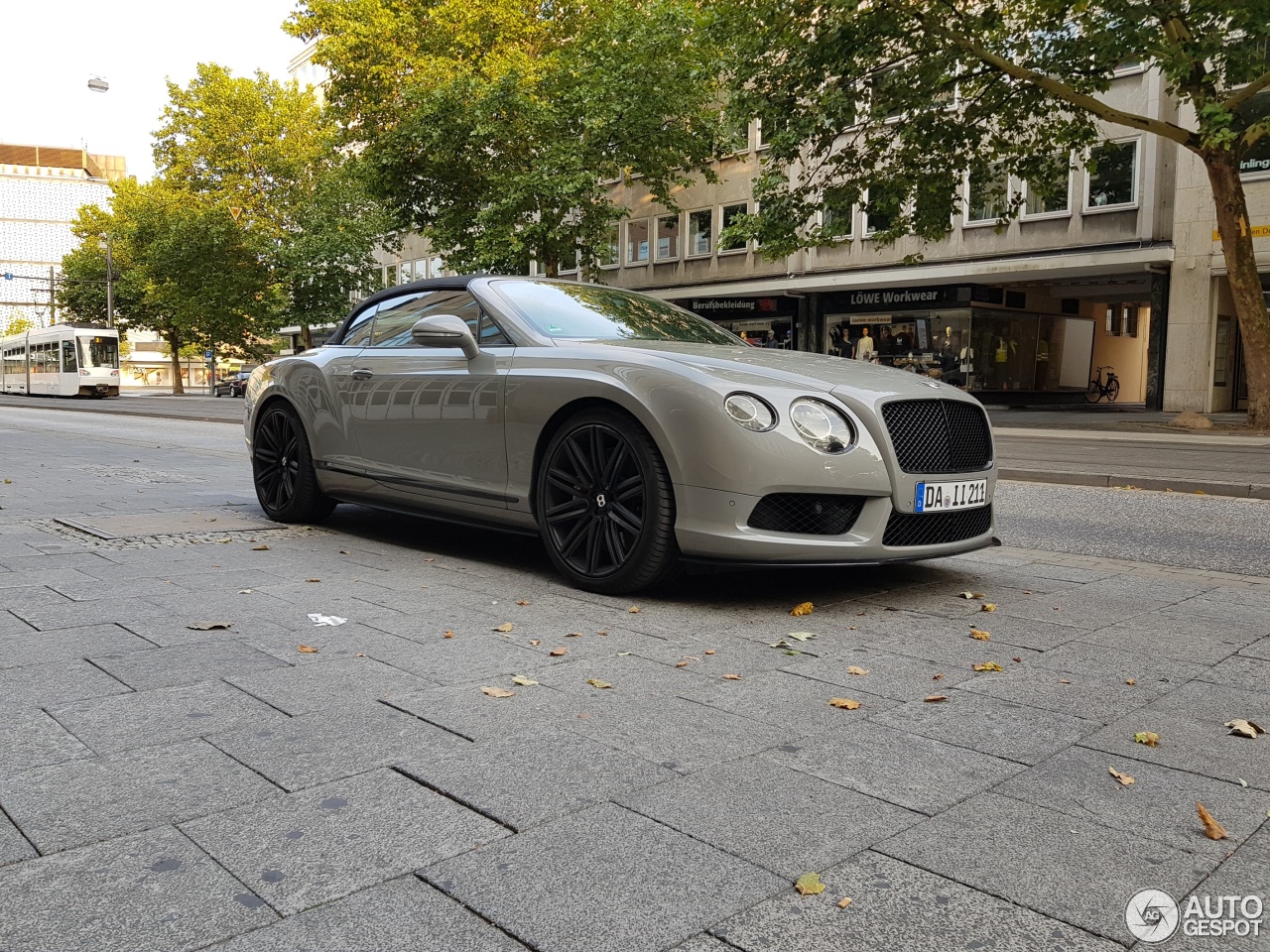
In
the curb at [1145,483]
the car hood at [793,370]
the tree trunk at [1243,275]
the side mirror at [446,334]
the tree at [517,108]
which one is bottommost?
the curb at [1145,483]

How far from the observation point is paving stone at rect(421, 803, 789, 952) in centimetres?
193

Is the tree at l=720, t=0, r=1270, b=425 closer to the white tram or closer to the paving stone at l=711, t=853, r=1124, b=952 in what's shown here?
the paving stone at l=711, t=853, r=1124, b=952

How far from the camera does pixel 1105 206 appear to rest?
27000 mm

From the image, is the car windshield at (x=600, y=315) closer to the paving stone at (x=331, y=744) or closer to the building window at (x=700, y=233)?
the paving stone at (x=331, y=744)

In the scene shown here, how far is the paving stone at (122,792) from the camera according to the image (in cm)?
233

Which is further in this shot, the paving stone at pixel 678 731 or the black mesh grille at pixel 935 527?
the black mesh grille at pixel 935 527

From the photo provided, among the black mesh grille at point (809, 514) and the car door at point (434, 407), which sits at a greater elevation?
the car door at point (434, 407)

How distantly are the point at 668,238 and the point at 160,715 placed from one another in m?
37.2

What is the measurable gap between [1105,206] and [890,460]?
25.5m

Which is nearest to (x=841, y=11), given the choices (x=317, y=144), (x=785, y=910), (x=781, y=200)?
(x=781, y=200)

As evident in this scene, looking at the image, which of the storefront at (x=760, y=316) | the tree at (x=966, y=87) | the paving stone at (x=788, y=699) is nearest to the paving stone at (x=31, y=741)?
the paving stone at (x=788, y=699)

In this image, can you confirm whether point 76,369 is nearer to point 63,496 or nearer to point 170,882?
point 63,496

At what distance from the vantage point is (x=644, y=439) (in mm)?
4684

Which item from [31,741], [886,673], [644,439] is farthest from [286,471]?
[886,673]
